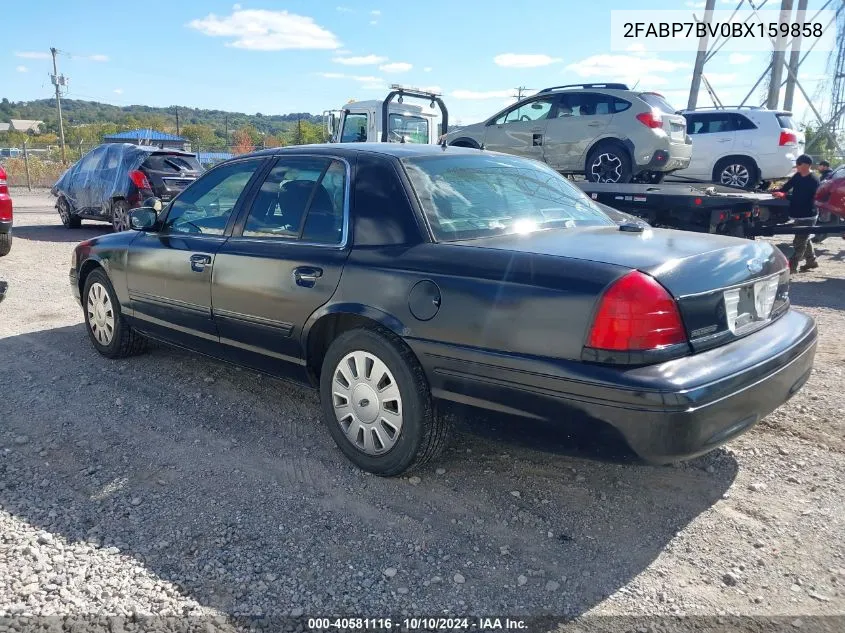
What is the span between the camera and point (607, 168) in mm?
10320

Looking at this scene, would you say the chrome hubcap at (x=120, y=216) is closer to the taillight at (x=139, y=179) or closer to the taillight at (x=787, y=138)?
the taillight at (x=139, y=179)

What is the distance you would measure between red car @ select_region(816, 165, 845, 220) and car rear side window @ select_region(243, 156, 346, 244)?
8.65 meters

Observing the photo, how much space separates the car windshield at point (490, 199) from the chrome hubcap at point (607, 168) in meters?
6.49

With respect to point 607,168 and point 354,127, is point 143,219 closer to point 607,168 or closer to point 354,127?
point 607,168

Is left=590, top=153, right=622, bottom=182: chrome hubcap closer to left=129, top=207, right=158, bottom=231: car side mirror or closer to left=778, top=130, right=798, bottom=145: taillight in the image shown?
left=778, top=130, right=798, bottom=145: taillight

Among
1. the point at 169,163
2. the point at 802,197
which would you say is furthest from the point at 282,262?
the point at 169,163

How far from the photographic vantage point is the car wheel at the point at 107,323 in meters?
5.17

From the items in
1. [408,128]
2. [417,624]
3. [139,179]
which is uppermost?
[408,128]

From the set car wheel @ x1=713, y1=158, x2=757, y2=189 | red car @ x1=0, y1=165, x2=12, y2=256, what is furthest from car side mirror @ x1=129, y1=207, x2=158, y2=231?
car wheel @ x1=713, y1=158, x2=757, y2=189

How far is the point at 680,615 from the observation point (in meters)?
2.45

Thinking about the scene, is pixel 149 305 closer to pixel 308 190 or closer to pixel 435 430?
pixel 308 190

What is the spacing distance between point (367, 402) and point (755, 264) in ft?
6.16

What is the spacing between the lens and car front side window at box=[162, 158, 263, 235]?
4285 mm

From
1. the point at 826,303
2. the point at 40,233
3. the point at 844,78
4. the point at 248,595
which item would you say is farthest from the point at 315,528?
the point at 844,78
